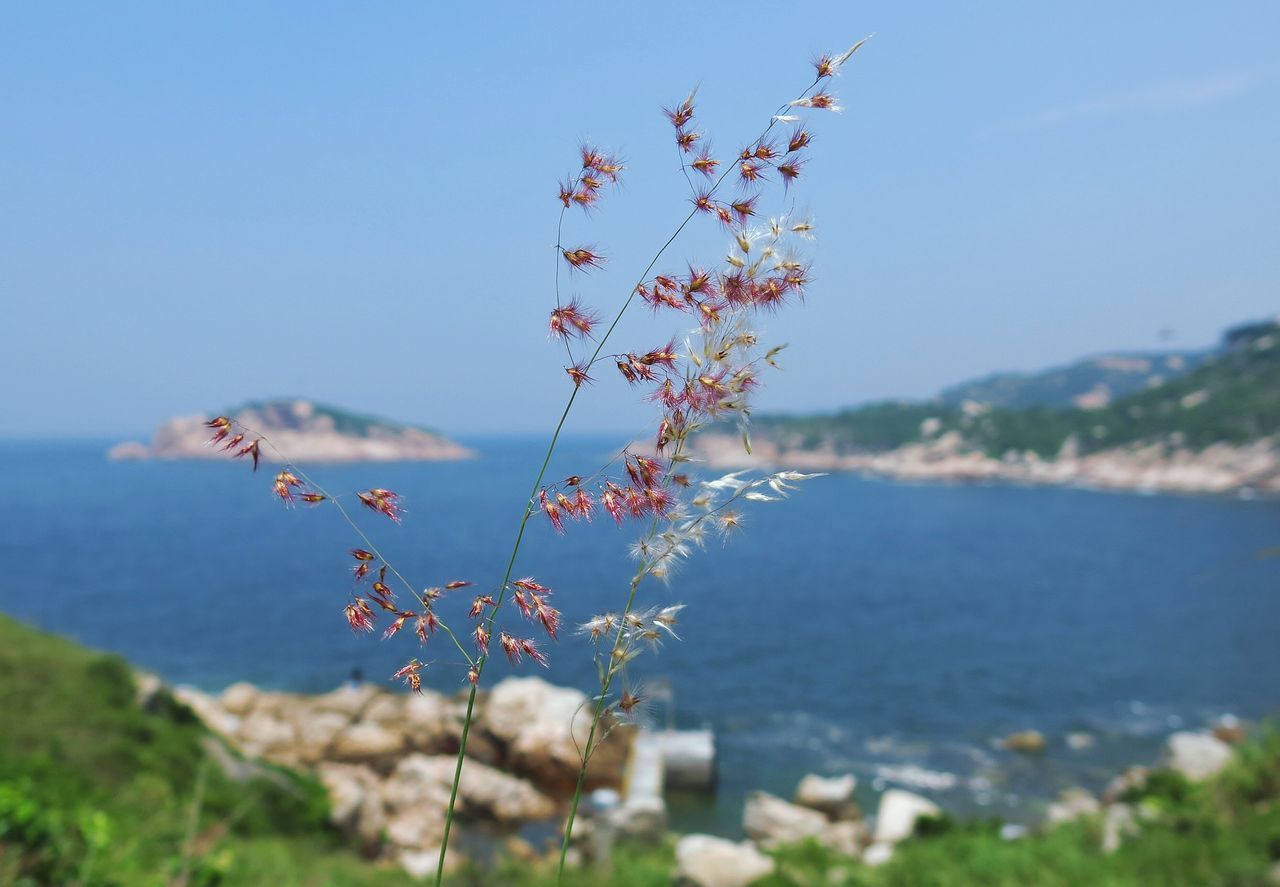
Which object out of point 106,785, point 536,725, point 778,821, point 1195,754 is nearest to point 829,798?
point 778,821

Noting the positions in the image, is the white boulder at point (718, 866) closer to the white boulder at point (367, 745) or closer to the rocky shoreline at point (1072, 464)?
the white boulder at point (367, 745)

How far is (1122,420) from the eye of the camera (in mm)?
115125

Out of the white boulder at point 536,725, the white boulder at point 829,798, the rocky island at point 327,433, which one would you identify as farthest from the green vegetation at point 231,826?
the rocky island at point 327,433

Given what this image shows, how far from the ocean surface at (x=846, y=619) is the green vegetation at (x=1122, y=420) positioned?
17.2 m

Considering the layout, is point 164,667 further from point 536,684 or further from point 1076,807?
point 1076,807

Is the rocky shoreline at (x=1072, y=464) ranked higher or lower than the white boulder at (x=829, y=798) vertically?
higher

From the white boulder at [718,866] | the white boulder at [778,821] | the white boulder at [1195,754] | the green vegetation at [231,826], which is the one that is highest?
the green vegetation at [231,826]

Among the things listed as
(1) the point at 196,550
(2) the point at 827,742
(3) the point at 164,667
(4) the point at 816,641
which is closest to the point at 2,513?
(1) the point at 196,550

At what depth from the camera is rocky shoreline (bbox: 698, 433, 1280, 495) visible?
91562mm

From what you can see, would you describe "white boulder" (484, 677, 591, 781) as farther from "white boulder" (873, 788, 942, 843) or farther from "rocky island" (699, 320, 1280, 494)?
"rocky island" (699, 320, 1280, 494)

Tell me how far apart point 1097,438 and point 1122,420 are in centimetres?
484

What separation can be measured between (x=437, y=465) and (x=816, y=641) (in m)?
163

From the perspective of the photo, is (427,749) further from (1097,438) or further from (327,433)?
(327,433)

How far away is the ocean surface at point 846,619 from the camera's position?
24.8 metres
